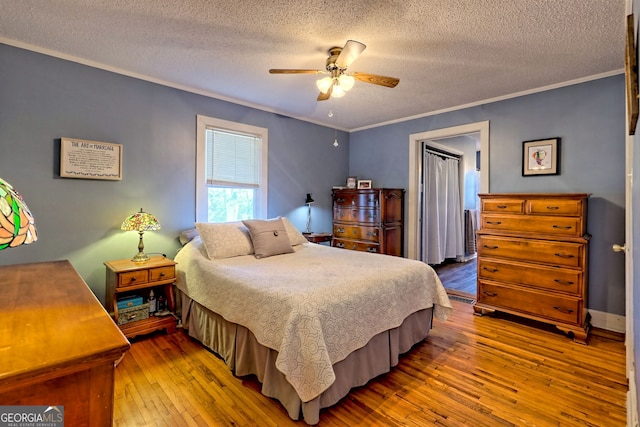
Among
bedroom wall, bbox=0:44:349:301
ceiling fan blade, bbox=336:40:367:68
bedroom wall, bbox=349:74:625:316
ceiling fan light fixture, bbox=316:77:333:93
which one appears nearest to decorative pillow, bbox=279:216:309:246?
bedroom wall, bbox=0:44:349:301

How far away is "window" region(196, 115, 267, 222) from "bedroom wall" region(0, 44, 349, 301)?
113mm

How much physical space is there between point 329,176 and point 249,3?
3.19 m

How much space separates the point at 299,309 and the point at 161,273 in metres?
1.65

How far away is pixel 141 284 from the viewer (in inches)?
101

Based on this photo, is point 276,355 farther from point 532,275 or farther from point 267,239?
point 532,275

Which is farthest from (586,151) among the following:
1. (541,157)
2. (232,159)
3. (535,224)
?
(232,159)

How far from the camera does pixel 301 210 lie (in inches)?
179

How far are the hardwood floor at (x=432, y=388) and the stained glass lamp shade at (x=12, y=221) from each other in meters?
1.42

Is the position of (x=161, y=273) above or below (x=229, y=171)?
below

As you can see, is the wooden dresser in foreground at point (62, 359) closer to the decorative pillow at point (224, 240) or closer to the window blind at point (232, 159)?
the decorative pillow at point (224, 240)

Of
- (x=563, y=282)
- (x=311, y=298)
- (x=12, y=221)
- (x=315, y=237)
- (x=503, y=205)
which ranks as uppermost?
A: (x=503, y=205)

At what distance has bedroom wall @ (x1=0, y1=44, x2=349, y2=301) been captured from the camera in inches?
96.8

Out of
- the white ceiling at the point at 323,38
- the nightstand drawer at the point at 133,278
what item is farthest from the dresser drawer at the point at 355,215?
the nightstand drawer at the point at 133,278

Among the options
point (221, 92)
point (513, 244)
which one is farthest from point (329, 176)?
point (513, 244)
